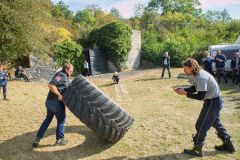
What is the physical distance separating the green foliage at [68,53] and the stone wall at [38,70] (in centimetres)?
203

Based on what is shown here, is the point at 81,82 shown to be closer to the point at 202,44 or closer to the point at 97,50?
the point at 97,50

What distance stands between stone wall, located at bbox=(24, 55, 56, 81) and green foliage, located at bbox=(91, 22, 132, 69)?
18.4 feet

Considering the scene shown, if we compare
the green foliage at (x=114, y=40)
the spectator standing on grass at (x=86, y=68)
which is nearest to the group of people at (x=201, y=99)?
the spectator standing on grass at (x=86, y=68)

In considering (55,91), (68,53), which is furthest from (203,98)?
(68,53)

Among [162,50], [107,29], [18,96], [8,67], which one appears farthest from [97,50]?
[18,96]

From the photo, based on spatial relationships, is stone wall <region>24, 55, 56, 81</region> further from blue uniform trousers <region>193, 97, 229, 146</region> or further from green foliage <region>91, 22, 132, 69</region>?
blue uniform trousers <region>193, 97, 229, 146</region>

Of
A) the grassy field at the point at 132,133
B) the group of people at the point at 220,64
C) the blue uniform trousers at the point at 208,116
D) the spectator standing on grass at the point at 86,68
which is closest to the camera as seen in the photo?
the blue uniform trousers at the point at 208,116

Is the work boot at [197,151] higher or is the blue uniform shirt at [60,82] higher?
the blue uniform shirt at [60,82]

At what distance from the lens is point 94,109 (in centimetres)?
712

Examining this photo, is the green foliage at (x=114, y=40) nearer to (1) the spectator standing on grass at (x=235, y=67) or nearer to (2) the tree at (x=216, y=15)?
(1) the spectator standing on grass at (x=235, y=67)

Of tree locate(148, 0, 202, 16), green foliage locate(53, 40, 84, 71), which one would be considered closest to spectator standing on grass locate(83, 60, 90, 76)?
green foliage locate(53, 40, 84, 71)

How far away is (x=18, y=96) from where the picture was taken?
14.2m

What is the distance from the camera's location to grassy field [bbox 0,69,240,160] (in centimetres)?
725

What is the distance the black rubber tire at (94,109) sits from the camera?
714 cm
